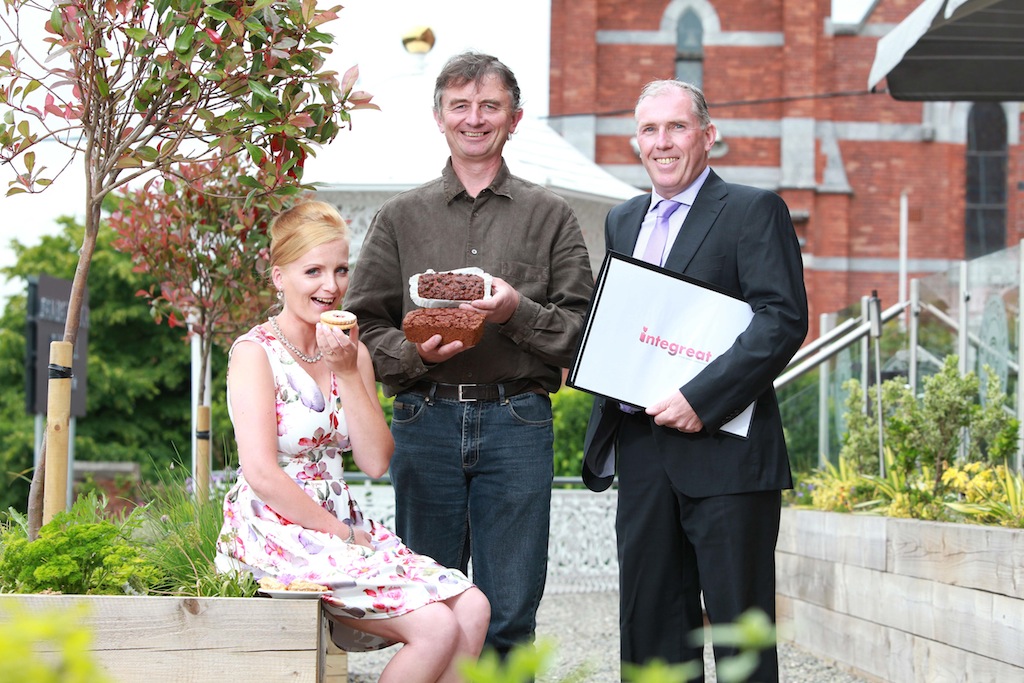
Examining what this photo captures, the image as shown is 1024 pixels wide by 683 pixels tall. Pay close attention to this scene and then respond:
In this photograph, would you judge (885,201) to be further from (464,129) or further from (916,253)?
(464,129)

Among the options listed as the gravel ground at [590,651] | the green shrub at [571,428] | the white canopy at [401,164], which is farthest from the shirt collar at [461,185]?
the green shrub at [571,428]

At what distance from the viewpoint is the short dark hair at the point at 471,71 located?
3.38 meters

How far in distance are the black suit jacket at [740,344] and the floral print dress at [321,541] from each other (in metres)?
0.67

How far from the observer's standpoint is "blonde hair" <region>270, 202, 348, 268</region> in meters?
3.19

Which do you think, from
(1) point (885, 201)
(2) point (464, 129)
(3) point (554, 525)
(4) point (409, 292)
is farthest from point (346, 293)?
(1) point (885, 201)

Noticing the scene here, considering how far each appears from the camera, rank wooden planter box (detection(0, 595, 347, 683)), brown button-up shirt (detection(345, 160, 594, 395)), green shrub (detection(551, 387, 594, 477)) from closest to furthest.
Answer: wooden planter box (detection(0, 595, 347, 683))
brown button-up shirt (detection(345, 160, 594, 395))
green shrub (detection(551, 387, 594, 477))

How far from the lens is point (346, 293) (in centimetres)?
352

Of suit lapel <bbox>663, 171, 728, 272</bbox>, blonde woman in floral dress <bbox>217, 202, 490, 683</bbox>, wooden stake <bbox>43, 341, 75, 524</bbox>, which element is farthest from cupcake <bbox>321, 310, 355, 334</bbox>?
suit lapel <bbox>663, 171, 728, 272</bbox>

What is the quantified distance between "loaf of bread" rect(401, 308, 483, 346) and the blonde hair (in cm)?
32

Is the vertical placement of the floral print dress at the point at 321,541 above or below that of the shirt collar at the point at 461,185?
below

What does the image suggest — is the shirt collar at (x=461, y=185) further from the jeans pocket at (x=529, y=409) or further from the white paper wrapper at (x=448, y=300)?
the jeans pocket at (x=529, y=409)

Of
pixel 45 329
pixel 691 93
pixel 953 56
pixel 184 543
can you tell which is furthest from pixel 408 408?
pixel 953 56

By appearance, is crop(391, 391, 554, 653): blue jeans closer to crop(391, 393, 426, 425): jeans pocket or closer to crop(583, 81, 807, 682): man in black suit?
crop(391, 393, 426, 425): jeans pocket

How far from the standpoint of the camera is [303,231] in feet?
10.5
